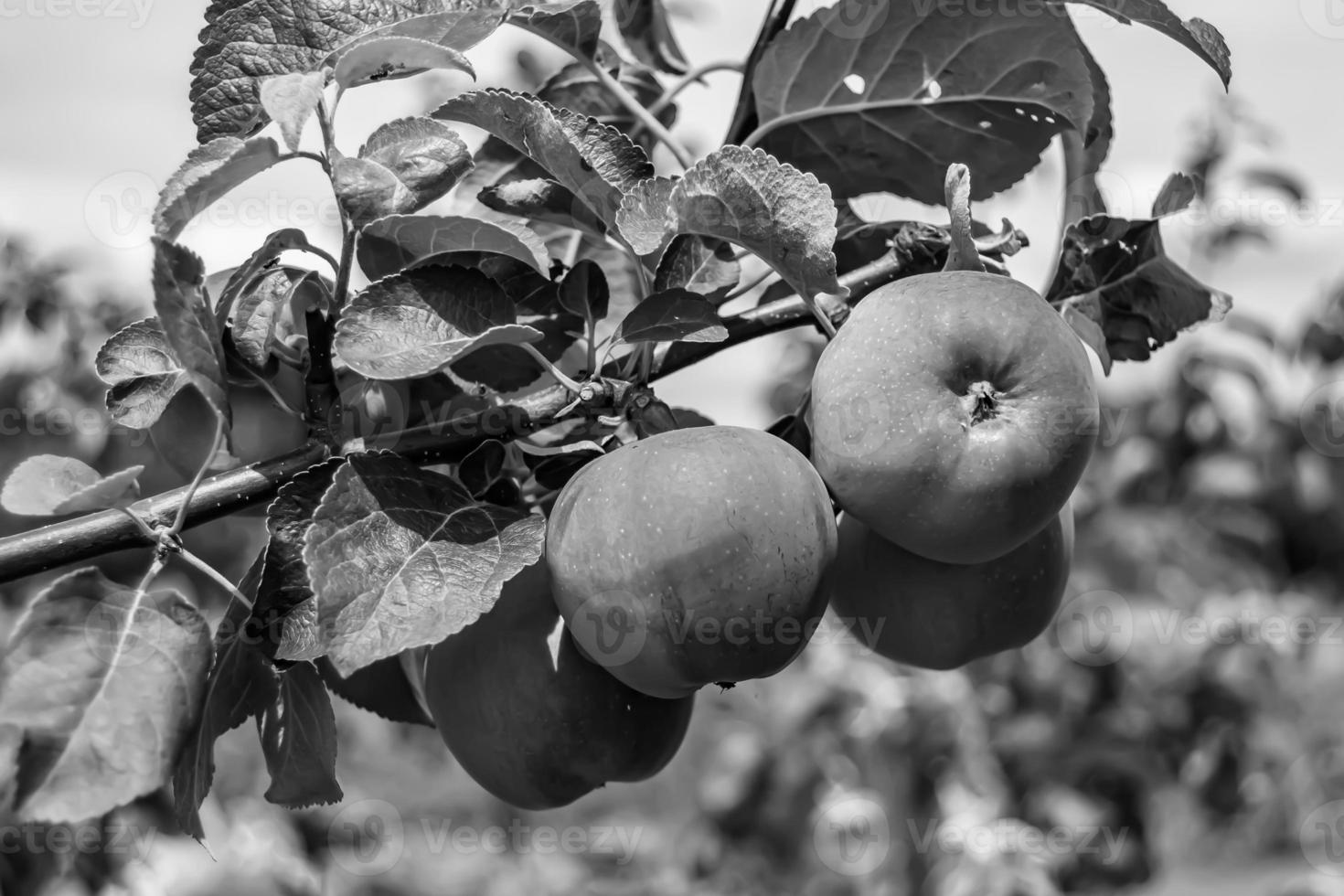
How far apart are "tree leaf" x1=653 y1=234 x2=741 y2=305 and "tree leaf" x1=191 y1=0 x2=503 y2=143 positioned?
0.72 feet

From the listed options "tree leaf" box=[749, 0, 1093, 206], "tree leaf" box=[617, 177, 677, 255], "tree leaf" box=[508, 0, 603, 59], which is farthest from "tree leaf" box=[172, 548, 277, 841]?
"tree leaf" box=[749, 0, 1093, 206]

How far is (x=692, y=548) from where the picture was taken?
2.61 feet

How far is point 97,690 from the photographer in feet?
Answer: 2.45

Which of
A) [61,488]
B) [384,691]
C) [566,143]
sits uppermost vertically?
[566,143]

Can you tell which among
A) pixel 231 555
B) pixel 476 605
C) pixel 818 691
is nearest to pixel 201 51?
pixel 476 605

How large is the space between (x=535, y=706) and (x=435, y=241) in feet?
1.20

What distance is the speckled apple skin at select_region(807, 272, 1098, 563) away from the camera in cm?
82

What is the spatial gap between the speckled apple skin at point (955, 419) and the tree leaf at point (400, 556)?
0.24 m

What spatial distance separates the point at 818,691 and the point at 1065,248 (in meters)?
2.24

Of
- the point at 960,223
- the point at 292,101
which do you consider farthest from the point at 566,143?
the point at 960,223

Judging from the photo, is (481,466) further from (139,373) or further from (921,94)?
(921,94)

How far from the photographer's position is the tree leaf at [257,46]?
33.2 inches

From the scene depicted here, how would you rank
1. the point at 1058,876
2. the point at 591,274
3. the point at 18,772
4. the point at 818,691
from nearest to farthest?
the point at 18,772 < the point at 591,274 < the point at 1058,876 < the point at 818,691

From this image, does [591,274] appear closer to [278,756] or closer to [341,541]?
[341,541]
